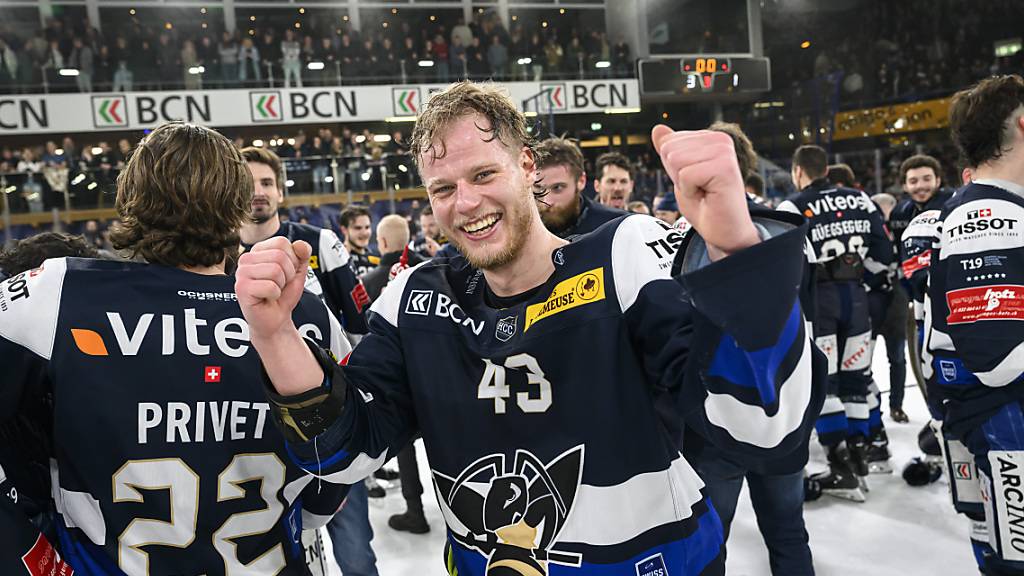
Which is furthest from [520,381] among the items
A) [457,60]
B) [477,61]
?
[477,61]

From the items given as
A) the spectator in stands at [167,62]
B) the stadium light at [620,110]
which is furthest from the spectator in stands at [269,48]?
the stadium light at [620,110]

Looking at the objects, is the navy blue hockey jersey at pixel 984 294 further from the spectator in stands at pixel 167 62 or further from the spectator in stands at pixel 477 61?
the spectator in stands at pixel 167 62

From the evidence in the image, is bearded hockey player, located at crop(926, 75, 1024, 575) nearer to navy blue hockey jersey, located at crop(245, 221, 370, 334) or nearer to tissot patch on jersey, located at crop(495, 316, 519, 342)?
tissot patch on jersey, located at crop(495, 316, 519, 342)

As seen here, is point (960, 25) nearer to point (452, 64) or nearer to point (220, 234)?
point (452, 64)

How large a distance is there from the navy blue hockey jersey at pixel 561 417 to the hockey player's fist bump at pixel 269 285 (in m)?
0.15

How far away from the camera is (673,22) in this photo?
821 inches

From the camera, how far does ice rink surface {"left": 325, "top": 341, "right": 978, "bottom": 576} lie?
2939 millimetres

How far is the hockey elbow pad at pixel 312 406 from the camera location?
1152mm

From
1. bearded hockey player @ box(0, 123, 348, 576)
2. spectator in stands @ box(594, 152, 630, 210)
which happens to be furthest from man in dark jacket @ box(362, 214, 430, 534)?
bearded hockey player @ box(0, 123, 348, 576)

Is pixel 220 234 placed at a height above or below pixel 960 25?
below

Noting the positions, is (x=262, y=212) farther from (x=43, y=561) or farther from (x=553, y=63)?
(x=553, y=63)

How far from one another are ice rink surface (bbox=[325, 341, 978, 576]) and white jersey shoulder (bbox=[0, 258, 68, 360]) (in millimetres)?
2195

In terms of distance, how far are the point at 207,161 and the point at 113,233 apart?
0.23m

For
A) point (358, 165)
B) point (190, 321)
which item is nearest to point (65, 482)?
point (190, 321)
